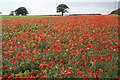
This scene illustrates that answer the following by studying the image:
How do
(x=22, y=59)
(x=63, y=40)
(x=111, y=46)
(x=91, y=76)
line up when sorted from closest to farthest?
(x=91, y=76)
(x=22, y=59)
(x=111, y=46)
(x=63, y=40)

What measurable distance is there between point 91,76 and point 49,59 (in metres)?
1.82

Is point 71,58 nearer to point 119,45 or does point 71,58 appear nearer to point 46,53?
point 46,53

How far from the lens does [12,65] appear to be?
7.52 m

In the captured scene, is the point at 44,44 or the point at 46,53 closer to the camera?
the point at 46,53

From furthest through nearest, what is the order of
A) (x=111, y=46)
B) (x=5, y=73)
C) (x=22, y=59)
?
(x=111, y=46) < (x=22, y=59) < (x=5, y=73)

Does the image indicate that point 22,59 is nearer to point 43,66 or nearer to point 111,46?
point 43,66

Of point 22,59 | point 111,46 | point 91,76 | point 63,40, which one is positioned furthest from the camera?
point 63,40

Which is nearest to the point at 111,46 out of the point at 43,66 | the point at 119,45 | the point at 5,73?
the point at 119,45

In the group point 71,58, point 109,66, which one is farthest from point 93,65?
point 71,58

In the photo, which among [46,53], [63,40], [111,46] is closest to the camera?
[46,53]

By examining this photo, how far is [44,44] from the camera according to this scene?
991 cm

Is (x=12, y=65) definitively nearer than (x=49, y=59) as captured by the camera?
Yes

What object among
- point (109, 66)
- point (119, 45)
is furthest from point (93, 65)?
point (119, 45)

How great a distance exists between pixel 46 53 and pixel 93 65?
1616mm
